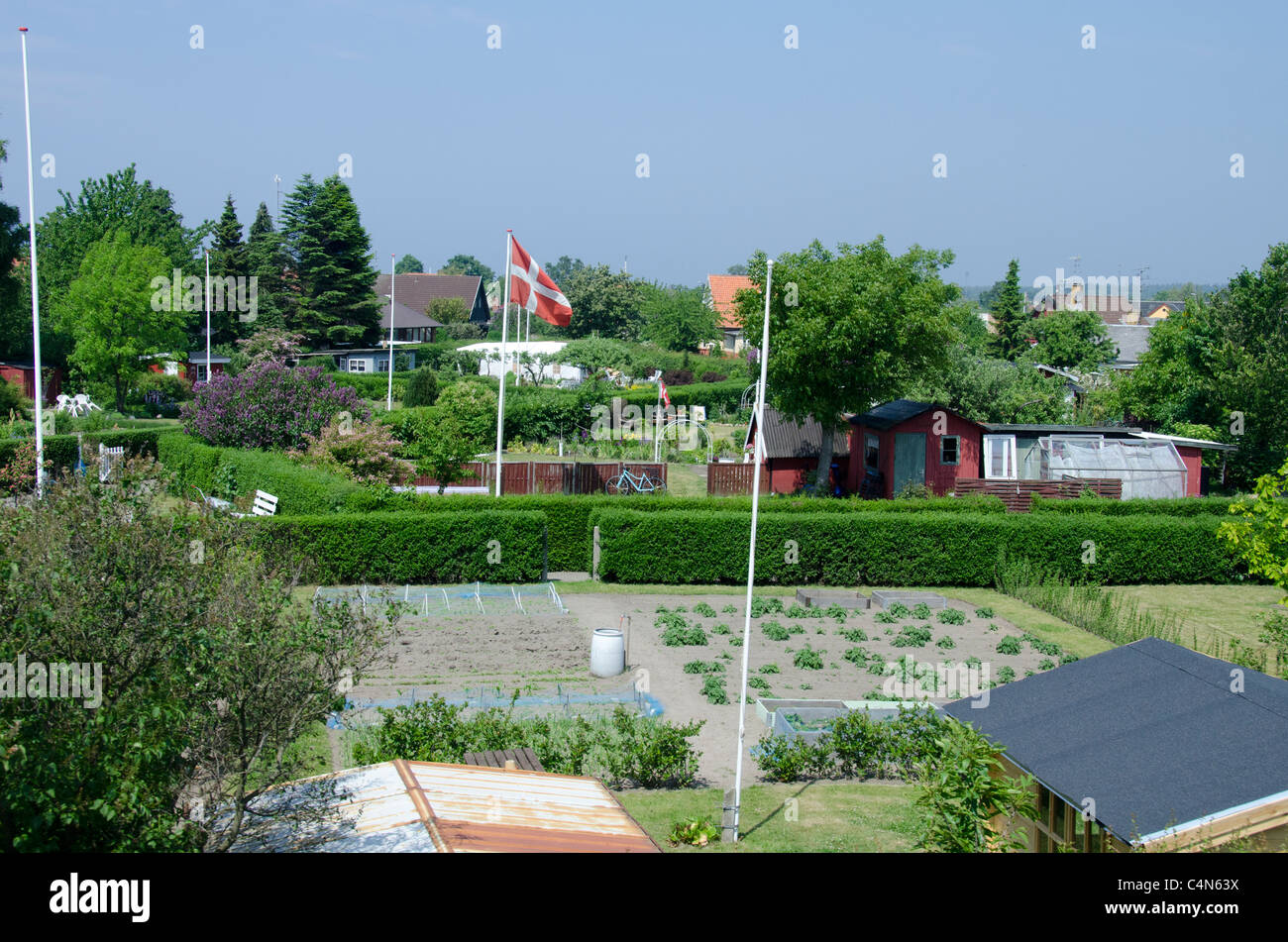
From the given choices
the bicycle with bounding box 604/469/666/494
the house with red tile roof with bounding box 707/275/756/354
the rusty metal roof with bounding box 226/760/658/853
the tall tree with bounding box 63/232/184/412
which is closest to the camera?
the rusty metal roof with bounding box 226/760/658/853

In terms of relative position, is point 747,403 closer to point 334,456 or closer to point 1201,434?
point 1201,434

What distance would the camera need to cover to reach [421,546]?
947 inches

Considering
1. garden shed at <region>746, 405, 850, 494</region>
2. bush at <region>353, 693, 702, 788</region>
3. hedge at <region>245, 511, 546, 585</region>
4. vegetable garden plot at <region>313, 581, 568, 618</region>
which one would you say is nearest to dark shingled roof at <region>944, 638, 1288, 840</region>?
bush at <region>353, 693, 702, 788</region>

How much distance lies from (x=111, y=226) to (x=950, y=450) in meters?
57.5

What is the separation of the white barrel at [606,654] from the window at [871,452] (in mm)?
18163

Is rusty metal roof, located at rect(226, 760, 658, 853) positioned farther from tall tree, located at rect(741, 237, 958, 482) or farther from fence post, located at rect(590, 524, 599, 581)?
tall tree, located at rect(741, 237, 958, 482)

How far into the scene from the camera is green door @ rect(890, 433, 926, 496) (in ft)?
109

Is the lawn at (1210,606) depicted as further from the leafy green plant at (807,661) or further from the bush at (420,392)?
the bush at (420,392)

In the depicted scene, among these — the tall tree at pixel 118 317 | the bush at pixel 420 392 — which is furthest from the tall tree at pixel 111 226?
the bush at pixel 420 392

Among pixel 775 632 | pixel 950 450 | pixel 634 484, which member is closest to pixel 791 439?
pixel 950 450

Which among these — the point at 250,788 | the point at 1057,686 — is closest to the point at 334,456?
the point at 250,788

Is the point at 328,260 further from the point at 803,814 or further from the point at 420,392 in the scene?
the point at 803,814

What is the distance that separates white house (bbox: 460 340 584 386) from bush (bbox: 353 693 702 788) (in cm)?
4423

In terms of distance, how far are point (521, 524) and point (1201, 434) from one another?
2671cm
